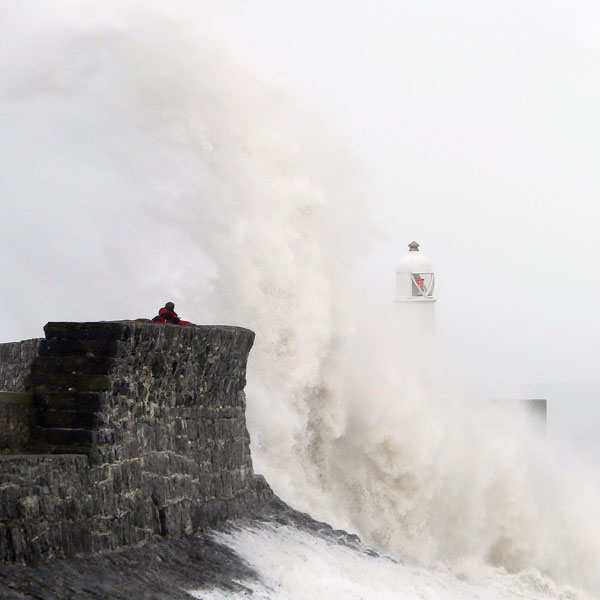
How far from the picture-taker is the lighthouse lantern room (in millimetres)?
21391

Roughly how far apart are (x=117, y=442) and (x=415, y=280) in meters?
13.2

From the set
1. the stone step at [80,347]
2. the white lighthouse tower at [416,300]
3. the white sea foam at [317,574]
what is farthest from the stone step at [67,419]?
the white lighthouse tower at [416,300]

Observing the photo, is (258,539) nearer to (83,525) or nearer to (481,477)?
(83,525)

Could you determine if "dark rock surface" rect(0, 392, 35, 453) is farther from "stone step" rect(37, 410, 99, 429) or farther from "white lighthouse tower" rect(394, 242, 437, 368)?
"white lighthouse tower" rect(394, 242, 437, 368)

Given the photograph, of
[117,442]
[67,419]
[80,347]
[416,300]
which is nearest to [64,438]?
[67,419]

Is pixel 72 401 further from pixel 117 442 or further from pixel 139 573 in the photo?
pixel 139 573

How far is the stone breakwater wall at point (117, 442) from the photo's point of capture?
298 inches

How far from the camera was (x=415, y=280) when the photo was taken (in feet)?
70.2

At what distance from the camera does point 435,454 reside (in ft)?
56.2

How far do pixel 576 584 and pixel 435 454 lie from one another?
2368mm

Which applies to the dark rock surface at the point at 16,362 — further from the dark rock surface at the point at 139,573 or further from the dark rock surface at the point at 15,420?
the dark rock surface at the point at 139,573

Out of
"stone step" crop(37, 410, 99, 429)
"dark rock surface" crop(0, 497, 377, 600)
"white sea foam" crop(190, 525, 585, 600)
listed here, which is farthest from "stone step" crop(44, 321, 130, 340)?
"white sea foam" crop(190, 525, 585, 600)

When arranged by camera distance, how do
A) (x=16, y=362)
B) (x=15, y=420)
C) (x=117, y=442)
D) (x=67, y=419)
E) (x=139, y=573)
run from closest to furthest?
(x=139, y=573)
(x=15, y=420)
(x=67, y=419)
(x=117, y=442)
(x=16, y=362)

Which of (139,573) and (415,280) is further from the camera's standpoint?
(415,280)
